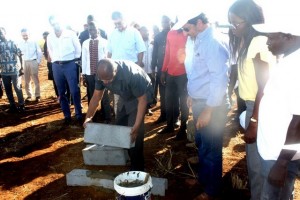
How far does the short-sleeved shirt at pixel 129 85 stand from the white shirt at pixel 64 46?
283cm

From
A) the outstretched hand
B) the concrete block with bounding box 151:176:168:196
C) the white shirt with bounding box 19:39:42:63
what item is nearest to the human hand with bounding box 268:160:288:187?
the outstretched hand

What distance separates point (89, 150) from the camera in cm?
444

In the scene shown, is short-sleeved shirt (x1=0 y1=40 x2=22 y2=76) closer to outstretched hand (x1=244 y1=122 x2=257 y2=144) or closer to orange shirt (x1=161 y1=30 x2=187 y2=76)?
orange shirt (x1=161 y1=30 x2=187 y2=76)

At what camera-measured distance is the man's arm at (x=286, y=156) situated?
1875 mm

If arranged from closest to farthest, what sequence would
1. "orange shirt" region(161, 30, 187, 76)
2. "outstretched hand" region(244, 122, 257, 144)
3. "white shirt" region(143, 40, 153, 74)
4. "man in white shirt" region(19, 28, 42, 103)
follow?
"outstretched hand" region(244, 122, 257, 144), "orange shirt" region(161, 30, 187, 76), "white shirt" region(143, 40, 153, 74), "man in white shirt" region(19, 28, 42, 103)

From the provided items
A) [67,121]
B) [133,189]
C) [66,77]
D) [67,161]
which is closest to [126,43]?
[66,77]

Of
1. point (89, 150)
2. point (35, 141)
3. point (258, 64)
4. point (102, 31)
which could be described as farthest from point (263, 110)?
point (102, 31)

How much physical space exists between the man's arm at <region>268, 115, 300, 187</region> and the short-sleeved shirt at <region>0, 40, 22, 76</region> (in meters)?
6.77

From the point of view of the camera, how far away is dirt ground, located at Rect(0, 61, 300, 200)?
379cm

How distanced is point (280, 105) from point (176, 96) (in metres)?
3.69

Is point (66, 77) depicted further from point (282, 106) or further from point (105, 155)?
point (282, 106)

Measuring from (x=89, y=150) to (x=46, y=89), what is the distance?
24.2ft

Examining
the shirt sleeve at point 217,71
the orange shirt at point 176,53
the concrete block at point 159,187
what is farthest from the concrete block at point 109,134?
the orange shirt at point 176,53

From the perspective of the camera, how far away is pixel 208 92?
320 cm
